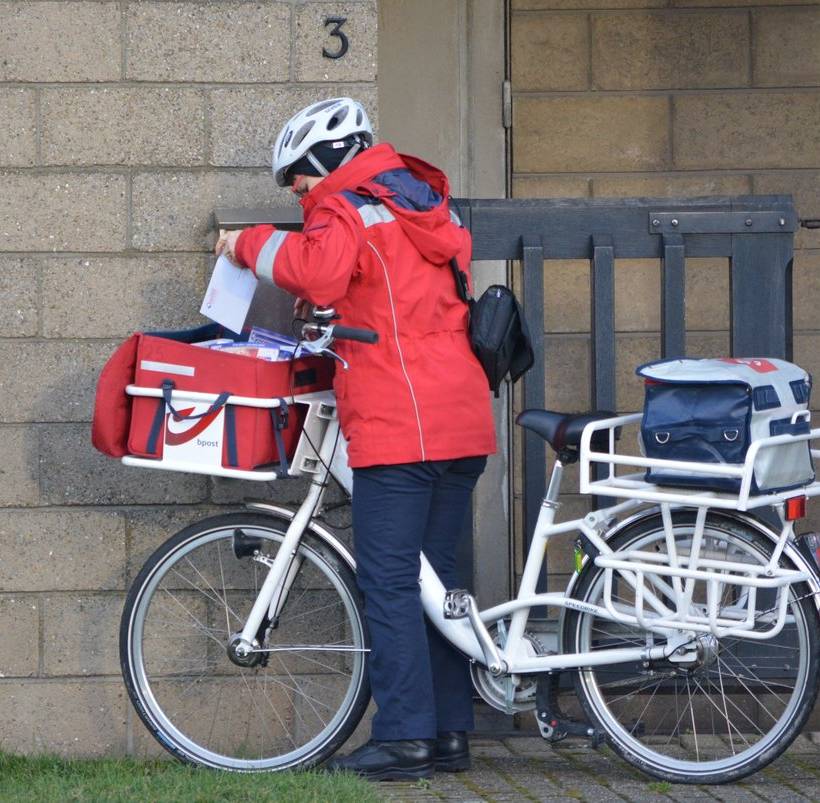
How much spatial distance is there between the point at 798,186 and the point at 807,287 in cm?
41

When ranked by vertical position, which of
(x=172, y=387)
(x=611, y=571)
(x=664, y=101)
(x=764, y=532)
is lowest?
(x=611, y=571)

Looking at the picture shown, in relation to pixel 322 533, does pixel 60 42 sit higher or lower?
higher

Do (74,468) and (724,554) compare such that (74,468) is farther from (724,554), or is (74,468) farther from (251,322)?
(724,554)

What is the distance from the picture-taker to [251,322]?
4953 millimetres

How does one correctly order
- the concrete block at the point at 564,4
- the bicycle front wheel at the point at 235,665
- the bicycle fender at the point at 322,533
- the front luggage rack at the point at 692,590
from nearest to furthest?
the front luggage rack at the point at 692,590 → the bicycle fender at the point at 322,533 → the bicycle front wheel at the point at 235,665 → the concrete block at the point at 564,4

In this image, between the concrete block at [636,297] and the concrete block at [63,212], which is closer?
the concrete block at [63,212]

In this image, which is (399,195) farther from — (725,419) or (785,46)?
(785,46)

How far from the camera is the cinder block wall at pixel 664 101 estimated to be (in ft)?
20.6

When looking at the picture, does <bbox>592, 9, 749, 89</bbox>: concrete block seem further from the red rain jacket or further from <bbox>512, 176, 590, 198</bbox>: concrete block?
the red rain jacket

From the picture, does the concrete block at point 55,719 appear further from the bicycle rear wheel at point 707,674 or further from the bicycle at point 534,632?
the bicycle rear wheel at point 707,674

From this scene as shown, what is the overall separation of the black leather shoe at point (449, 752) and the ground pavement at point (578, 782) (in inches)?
1.2

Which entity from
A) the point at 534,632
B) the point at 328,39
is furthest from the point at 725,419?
the point at 328,39

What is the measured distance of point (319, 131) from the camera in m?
4.43

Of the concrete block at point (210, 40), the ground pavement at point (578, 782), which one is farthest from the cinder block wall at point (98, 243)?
the ground pavement at point (578, 782)
